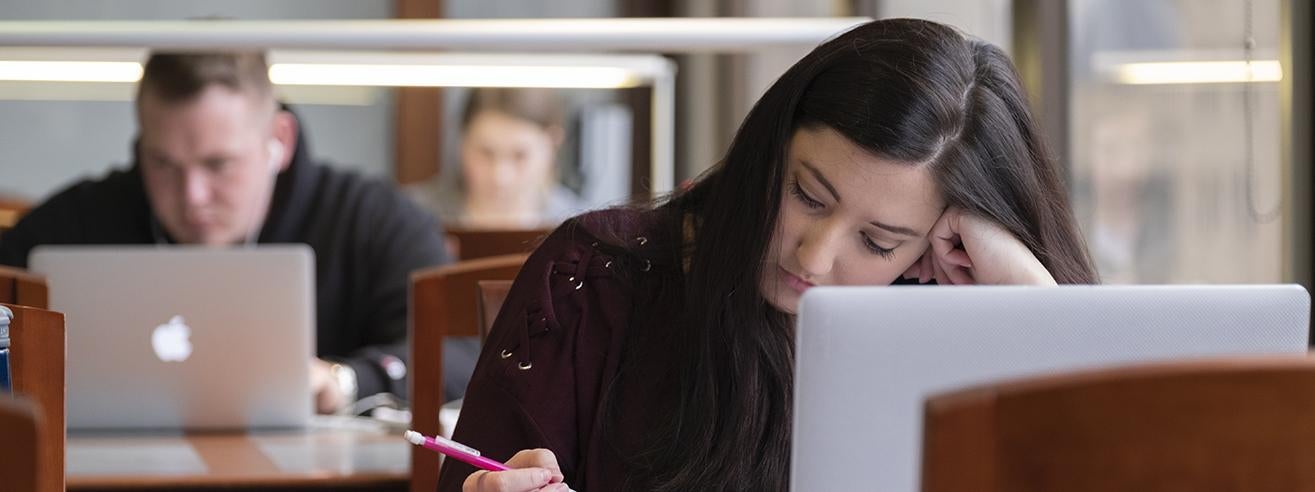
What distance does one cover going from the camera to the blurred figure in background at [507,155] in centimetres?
446

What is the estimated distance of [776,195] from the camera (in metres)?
1.20

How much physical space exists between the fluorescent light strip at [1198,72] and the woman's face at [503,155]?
234cm

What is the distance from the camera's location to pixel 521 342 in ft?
4.05

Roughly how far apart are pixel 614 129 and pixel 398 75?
3451 millimetres

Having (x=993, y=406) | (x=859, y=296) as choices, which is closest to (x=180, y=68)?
(x=859, y=296)

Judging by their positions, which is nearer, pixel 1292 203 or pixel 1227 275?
pixel 1292 203

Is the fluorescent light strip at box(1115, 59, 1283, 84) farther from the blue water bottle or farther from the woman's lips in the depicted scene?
the blue water bottle

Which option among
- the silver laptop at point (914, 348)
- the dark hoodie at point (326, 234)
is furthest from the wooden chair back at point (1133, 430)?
the dark hoodie at point (326, 234)

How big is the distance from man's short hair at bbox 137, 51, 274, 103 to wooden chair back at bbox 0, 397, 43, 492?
2168 mm

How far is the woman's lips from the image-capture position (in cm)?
120

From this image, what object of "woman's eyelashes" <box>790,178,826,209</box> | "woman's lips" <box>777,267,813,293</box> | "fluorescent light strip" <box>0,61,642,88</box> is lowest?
"woman's lips" <box>777,267,813,293</box>

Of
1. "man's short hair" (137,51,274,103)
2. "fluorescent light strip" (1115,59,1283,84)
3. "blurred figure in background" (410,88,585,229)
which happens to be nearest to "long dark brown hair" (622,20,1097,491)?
"fluorescent light strip" (1115,59,1283,84)

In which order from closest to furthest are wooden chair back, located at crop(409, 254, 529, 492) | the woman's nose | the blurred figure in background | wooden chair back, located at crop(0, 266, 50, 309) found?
the woman's nose
wooden chair back, located at crop(0, 266, 50, 309)
wooden chair back, located at crop(409, 254, 529, 492)
the blurred figure in background

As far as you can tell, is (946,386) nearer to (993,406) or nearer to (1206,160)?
(993,406)
